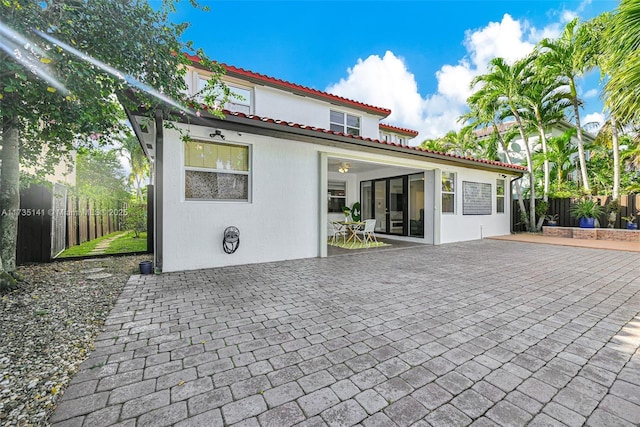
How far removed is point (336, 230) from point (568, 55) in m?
10.6

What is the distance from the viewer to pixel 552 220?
11.5 meters

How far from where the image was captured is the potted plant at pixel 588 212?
33.3 ft

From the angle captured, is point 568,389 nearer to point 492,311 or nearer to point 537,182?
point 492,311

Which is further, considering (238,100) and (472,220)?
(472,220)

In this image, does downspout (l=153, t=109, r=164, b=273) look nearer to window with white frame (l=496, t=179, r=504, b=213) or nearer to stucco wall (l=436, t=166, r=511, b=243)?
stucco wall (l=436, t=166, r=511, b=243)

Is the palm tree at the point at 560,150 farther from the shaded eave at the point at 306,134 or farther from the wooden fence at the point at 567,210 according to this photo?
the shaded eave at the point at 306,134

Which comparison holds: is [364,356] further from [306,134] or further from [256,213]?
[306,134]

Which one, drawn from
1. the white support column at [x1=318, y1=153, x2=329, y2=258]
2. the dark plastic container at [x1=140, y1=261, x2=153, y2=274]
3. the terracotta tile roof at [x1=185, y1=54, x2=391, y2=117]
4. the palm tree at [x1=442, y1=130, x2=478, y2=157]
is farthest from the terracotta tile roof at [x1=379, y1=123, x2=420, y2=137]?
the dark plastic container at [x1=140, y1=261, x2=153, y2=274]

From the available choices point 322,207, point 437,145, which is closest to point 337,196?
point 322,207

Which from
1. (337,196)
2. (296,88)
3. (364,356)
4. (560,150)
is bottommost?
(364,356)

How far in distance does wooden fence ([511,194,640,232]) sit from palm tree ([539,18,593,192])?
427 centimetres

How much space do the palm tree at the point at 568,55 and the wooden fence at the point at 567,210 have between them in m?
4.27

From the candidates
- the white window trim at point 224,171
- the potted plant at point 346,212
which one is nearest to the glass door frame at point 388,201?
the potted plant at point 346,212

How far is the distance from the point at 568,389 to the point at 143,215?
36.9 feet
